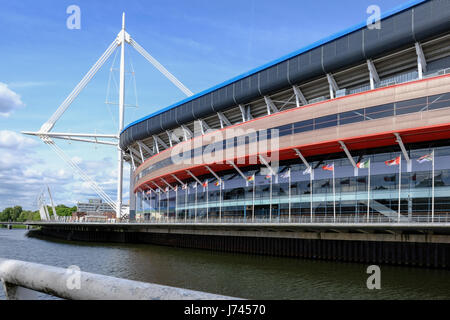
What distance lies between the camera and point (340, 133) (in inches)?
1740

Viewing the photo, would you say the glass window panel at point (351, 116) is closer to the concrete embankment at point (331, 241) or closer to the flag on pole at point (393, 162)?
the flag on pole at point (393, 162)

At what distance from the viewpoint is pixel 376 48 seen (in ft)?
146

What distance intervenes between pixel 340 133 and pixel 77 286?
43173 mm

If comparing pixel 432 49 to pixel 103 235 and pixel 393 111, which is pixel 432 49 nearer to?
pixel 393 111

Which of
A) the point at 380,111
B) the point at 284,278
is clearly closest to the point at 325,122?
the point at 380,111

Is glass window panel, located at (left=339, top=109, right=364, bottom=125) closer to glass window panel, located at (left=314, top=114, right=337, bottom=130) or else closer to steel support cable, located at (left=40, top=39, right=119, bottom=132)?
glass window panel, located at (left=314, top=114, right=337, bottom=130)

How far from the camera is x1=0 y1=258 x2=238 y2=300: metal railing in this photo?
114 inches

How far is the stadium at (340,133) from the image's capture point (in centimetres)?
3991

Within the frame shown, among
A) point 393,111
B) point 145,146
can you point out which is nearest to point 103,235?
point 145,146

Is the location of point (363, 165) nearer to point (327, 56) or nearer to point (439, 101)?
point (439, 101)

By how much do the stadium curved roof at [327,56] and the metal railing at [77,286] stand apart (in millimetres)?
44421

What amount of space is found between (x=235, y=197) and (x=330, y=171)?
16556mm

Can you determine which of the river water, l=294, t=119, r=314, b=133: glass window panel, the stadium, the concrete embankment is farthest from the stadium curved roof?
the river water

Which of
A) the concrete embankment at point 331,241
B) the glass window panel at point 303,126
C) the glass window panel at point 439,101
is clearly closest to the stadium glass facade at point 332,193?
the concrete embankment at point 331,241
